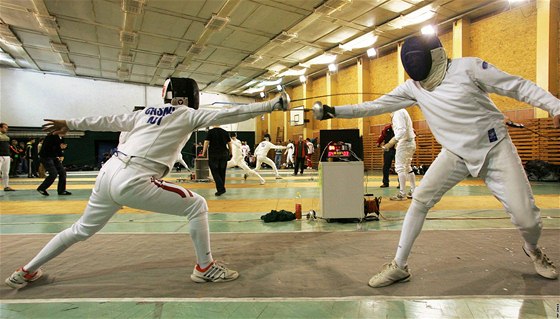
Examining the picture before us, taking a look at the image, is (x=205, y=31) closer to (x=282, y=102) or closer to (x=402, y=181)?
(x=402, y=181)

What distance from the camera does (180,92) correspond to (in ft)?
8.50

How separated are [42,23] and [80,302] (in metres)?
13.5

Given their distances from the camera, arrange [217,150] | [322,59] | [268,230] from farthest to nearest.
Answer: [322,59], [217,150], [268,230]

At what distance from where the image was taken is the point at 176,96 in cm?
257

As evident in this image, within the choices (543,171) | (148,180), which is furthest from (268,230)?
(543,171)

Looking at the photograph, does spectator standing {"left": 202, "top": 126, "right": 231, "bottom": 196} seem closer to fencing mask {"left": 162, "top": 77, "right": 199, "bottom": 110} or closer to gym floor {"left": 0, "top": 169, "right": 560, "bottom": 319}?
gym floor {"left": 0, "top": 169, "right": 560, "bottom": 319}

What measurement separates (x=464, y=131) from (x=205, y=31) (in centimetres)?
1238

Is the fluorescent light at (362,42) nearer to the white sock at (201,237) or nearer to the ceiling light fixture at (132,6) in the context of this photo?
the ceiling light fixture at (132,6)

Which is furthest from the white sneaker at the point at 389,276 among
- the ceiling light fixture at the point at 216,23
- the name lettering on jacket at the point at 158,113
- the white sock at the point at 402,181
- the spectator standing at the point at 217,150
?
the ceiling light fixture at the point at 216,23

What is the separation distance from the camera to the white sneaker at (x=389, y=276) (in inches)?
88.3

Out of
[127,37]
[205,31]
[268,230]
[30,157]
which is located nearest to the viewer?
[268,230]

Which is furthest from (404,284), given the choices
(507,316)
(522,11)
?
(522,11)

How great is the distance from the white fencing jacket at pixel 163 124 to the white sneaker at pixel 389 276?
139cm

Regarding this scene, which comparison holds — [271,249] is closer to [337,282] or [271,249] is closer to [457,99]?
[337,282]
